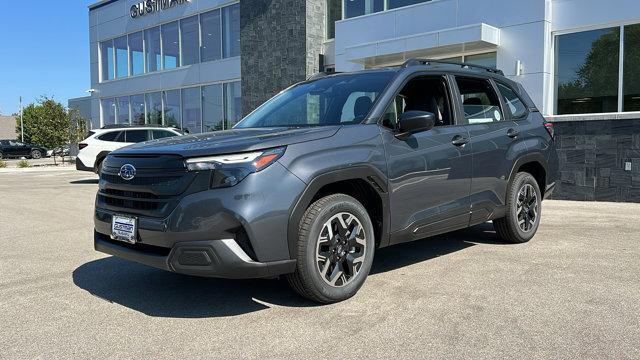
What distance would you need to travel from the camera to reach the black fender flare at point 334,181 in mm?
3670

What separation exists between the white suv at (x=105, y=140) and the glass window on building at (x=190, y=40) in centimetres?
674

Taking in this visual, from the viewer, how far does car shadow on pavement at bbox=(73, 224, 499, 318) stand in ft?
13.2

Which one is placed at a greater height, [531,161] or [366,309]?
[531,161]

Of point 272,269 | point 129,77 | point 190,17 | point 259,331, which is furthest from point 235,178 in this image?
point 129,77

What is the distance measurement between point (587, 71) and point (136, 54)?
20.5 metres

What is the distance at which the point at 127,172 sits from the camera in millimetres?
3893

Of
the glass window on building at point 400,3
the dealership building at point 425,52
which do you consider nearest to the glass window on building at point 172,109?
the dealership building at point 425,52

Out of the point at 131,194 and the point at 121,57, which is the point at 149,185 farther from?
the point at 121,57

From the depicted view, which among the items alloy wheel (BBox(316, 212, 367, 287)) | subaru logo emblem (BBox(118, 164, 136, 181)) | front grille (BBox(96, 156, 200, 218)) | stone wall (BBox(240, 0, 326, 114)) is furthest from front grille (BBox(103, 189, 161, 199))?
stone wall (BBox(240, 0, 326, 114))

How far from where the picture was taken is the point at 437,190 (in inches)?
184

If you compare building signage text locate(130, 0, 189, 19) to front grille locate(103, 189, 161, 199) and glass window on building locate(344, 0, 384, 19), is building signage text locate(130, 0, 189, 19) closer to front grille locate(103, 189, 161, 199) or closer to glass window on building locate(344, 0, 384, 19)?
glass window on building locate(344, 0, 384, 19)

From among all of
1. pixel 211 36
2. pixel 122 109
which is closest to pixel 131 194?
pixel 211 36

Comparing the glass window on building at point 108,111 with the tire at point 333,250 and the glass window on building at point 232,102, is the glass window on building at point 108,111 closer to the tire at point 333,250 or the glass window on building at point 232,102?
the glass window on building at point 232,102

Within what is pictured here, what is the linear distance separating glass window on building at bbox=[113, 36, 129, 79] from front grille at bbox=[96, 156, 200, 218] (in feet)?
79.2
